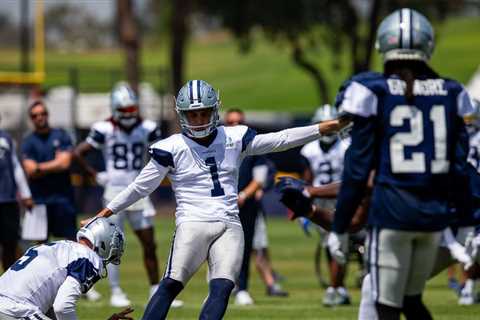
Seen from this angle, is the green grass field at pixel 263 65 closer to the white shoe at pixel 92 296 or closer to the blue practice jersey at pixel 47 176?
the blue practice jersey at pixel 47 176

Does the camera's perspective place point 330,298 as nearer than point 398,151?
No

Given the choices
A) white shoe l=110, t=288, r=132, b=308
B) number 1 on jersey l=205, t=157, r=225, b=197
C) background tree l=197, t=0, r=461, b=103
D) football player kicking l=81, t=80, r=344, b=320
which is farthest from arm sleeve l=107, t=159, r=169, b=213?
background tree l=197, t=0, r=461, b=103

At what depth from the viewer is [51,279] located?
27.2 feet

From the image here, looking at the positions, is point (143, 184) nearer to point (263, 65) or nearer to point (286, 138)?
point (286, 138)

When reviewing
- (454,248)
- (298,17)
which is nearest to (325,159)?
(454,248)

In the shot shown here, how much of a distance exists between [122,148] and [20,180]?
3.79 ft

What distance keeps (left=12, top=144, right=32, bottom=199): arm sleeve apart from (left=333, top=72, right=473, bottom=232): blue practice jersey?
279 inches

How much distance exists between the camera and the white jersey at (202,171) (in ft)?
29.3

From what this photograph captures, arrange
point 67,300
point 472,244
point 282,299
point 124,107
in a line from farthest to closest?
point 282,299, point 124,107, point 472,244, point 67,300

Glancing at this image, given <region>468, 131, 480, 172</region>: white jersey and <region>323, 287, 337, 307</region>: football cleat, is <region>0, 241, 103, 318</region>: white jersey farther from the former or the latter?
<region>323, 287, 337, 307</region>: football cleat

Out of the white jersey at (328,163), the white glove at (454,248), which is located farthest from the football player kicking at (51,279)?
the white jersey at (328,163)

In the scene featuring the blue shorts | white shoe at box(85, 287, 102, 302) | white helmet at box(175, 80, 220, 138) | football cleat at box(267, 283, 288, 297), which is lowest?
football cleat at box(267, 283, 288, 297)

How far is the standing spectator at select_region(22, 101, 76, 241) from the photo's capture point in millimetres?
14172

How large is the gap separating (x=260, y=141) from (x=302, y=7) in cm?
2614
